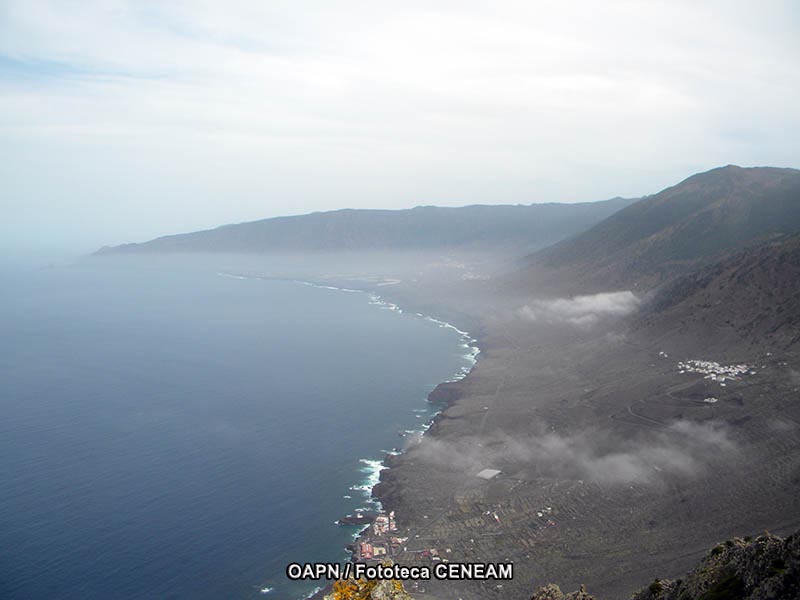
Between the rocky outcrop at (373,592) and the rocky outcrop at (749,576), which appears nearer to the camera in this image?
the rocky outcrop at (373,592)

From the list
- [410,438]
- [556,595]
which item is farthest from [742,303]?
[556,595]

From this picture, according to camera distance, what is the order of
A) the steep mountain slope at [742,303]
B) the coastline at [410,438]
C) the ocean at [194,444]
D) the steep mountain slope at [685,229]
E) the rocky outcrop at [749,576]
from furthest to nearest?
the steep mountain slope at [685,229]
the steep mountain slope at [742,303]
the coastline at [410,438]
the ocean at [194,444]
the rocky outcrop at [749,576]

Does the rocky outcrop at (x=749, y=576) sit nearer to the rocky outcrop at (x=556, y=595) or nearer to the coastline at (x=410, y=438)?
the rocky outcrop at (x=556, y=595)

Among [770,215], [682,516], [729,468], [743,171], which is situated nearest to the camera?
[682,516]

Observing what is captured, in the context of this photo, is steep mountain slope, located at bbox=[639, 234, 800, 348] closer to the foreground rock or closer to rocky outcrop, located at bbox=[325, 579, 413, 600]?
the foreground rock

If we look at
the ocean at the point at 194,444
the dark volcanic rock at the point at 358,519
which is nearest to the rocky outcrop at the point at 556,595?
the ocean at the point at 194,444

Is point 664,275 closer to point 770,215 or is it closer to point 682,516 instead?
point 770,215

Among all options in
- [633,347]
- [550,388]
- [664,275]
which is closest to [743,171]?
[664,275]

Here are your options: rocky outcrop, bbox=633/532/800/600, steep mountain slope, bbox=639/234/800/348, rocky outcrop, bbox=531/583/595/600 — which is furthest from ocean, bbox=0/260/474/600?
steep mountain slope, bbox=639/234/800/348
